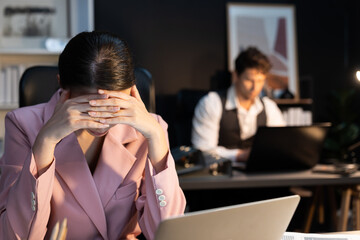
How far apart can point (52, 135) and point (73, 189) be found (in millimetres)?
187

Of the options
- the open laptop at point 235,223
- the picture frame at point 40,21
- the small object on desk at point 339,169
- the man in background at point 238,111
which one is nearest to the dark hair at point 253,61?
the man in background at point 238,111

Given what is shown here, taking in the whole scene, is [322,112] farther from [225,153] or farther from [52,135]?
[52,135]

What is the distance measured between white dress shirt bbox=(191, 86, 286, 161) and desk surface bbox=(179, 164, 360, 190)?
884mm

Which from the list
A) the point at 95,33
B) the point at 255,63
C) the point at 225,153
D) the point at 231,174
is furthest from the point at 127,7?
the point at 95,33

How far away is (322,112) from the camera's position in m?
4.34

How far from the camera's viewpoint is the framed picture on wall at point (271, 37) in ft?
13.3

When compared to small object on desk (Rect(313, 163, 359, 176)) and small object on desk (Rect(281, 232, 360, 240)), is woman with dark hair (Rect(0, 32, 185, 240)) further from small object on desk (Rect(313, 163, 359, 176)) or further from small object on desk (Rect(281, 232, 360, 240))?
small object on desk (Rect(313, 163, 359, 176))

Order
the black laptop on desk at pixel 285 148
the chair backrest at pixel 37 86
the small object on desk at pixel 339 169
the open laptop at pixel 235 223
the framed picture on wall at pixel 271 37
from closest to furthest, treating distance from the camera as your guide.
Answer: the open laptop at pixel 235 223 → the chair backrest at pixel 37 86 → the black laptop on desk at pixel 285 148 → the small object on desk at pixel 339 169 → the framed picture on wall at pixel 271 37

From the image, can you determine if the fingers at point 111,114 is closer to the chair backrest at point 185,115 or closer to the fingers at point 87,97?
the fingers at point 87,97

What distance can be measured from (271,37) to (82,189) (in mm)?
3343

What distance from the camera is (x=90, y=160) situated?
126 centimetres

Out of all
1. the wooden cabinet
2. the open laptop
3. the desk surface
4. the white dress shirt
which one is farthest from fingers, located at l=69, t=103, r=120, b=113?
the wooden cabinet

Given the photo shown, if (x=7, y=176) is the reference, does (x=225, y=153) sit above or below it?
below

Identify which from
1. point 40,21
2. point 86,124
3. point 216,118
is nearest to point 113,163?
point 86,124
